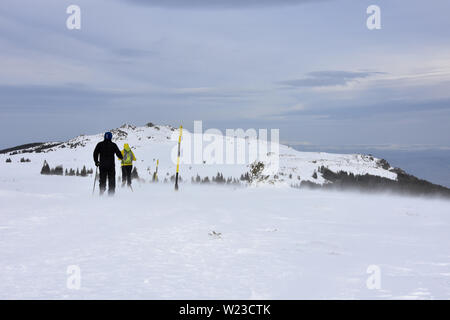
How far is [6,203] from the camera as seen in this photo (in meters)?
10.9

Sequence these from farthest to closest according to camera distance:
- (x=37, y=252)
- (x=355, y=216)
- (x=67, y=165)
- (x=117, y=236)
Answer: (x=67, y=165) → (x=355, y=216) → (x=117, y=236) → (x=37, y=252)

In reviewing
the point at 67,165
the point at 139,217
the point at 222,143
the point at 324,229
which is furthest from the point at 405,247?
the point at 222,143

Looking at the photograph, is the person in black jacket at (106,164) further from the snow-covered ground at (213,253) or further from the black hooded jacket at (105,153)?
the snow-covered ground at (213,253)

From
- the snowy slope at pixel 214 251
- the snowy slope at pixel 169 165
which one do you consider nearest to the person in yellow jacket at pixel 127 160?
the snowy slope at pixel 214 251

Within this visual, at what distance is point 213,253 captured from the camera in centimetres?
580

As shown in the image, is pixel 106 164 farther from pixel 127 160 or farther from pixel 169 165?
pixel 169 165

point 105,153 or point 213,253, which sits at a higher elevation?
point 105,153

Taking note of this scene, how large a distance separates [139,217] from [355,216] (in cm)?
554

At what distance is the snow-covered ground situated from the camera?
14.0ft

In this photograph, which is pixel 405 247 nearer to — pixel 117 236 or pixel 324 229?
pixel 324 229

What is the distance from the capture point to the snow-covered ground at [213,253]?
167 inches

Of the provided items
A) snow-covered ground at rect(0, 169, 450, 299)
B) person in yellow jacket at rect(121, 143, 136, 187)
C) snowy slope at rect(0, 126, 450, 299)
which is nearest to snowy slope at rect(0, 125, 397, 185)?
person in yellow jacket at rect(121, 143, 136, 187)

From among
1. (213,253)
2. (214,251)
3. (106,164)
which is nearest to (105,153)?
(106,164)
